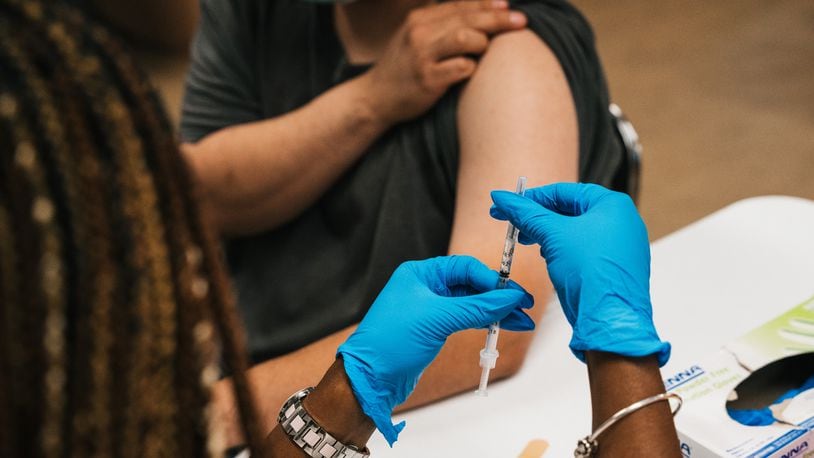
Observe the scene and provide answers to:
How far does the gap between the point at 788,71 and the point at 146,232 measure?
10.4ft

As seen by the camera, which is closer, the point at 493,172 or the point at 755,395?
the point at 755,395

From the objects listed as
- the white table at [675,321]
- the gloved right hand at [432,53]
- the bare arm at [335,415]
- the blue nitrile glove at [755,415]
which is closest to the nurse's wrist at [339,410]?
the bare arm at [335,415]

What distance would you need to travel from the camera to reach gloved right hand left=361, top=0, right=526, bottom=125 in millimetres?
1153

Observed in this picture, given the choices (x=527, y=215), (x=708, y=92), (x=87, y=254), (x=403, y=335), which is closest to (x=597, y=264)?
(x=527, y=215)

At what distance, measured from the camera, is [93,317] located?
0.44 m

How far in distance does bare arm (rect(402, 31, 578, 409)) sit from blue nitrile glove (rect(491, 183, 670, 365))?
0.16 meters

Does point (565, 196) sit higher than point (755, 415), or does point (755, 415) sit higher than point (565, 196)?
point (565, 196)

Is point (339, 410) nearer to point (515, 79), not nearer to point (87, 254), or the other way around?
point (87, 254)

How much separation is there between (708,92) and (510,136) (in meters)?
2.24

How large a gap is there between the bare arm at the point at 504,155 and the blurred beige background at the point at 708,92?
1407 millimetres

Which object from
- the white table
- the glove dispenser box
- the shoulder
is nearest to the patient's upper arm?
the shoulder

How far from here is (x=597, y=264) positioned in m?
0.76

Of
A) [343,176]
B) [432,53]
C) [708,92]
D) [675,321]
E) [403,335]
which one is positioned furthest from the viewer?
[708,92]

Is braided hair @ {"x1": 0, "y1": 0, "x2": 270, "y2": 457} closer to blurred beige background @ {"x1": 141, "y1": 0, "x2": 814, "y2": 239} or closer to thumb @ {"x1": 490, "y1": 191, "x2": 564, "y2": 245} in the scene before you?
thumb @ {"x1": 490, "y1": 191, "x2": 564, "y2": 245}
